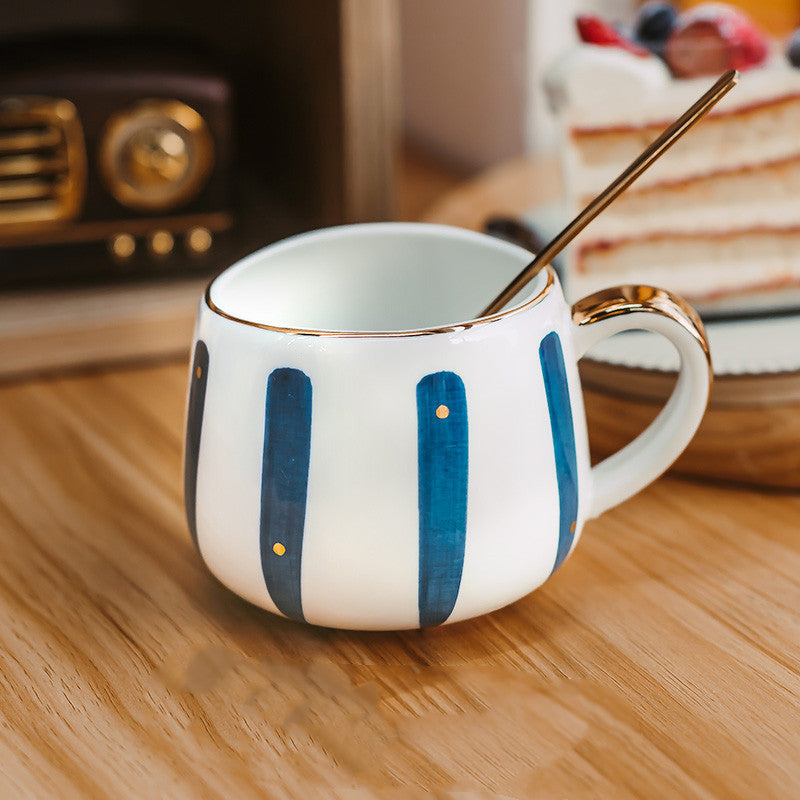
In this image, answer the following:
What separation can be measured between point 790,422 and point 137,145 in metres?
0.39

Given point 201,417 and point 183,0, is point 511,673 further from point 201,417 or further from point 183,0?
point 183,0

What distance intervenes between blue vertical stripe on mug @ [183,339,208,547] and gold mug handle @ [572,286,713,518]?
0.13m

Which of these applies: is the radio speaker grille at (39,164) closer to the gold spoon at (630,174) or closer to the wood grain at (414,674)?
the wood grain at (414,674)

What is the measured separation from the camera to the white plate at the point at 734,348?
461mm

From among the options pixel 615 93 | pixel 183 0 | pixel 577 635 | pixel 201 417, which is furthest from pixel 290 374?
pixel 183 0

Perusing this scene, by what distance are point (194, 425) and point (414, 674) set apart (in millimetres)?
118

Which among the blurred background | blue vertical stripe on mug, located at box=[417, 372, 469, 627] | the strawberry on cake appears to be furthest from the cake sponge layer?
blue vertical stripe on mug, located at box=[417, 372, 469, 627]

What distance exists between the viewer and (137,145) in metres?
0.61

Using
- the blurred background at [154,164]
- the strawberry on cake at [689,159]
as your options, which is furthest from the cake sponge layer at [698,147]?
the blurred background at [154,164]

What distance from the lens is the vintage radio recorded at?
0.59 meters

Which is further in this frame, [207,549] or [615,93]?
[615,93]

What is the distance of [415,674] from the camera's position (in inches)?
15.0

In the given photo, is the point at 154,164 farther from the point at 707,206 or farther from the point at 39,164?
the point at 707,206

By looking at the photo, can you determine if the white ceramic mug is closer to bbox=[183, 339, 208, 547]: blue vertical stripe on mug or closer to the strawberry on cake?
bbox=[183, 339, 208, 547]: blue vertical stripe on mug
